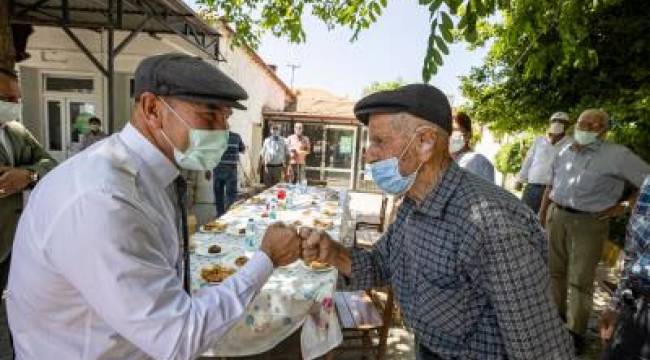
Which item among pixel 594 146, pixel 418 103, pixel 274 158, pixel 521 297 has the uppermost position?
pixel 418 103

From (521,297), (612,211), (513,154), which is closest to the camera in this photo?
(521,297)

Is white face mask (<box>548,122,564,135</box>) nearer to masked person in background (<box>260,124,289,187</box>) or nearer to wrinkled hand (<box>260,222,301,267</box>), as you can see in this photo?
wrinkled hand (<box>260,222,301,267</box>)

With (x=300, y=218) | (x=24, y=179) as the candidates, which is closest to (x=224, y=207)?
(x=300, y=218)

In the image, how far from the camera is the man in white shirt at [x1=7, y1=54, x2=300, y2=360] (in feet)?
4.07

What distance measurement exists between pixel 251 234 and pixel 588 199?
3.44 metres

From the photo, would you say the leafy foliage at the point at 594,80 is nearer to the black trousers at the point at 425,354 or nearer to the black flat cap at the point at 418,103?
the black flat cap at the point at 418,103

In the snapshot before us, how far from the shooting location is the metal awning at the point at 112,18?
7.40m

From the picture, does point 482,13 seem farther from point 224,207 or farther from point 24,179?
point 224,207

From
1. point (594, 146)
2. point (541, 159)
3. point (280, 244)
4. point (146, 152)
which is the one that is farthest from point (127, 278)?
point (541, 159)

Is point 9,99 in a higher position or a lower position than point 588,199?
higher

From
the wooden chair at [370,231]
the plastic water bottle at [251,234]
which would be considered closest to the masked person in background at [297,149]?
the wooden chair at [370,231]

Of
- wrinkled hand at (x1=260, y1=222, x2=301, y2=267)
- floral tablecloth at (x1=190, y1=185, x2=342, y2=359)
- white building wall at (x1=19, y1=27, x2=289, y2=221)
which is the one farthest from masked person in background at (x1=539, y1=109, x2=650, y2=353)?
white building wall at (x1=19, y1=27, x2=289, y2=221)

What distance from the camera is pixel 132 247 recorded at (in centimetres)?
126

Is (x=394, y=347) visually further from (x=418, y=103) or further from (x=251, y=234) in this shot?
(x=418, y=103)
